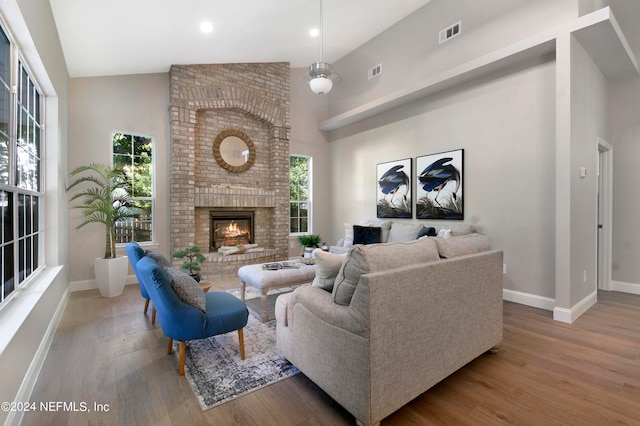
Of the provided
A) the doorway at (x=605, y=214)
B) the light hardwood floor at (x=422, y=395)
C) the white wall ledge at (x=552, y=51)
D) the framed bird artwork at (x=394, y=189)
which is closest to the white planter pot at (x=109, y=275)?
the light hardwood floor at (x=422, y=395)

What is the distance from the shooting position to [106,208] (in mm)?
4184

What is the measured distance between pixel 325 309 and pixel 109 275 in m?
3.69

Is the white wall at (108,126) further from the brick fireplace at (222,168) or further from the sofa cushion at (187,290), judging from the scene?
the sofa cushion at (187,290)

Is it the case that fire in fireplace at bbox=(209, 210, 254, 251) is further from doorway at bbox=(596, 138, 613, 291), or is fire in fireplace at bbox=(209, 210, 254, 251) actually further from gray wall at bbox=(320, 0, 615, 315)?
doorway at bbox=(596, 138, 613, 291)

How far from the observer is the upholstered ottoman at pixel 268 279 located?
3256mm

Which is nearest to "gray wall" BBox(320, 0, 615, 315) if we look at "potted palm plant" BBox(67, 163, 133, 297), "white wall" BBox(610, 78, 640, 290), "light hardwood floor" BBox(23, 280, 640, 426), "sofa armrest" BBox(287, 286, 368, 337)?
"white wall" BBox(610, 78, 640, 290)

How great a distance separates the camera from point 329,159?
23.4 feet

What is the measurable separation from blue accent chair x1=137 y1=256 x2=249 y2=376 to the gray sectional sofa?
42 centimetres

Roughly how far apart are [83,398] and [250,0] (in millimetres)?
4337

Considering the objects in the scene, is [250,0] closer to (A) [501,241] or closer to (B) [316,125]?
(B) [316,125]

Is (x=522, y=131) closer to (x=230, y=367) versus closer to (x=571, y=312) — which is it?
(x=571, y=312)

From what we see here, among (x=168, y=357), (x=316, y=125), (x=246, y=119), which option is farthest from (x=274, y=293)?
(x=316, y=125)

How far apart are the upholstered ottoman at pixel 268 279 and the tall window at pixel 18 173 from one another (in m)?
1.94

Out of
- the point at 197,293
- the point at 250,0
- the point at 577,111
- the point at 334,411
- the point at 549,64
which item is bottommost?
the point at 334,411
